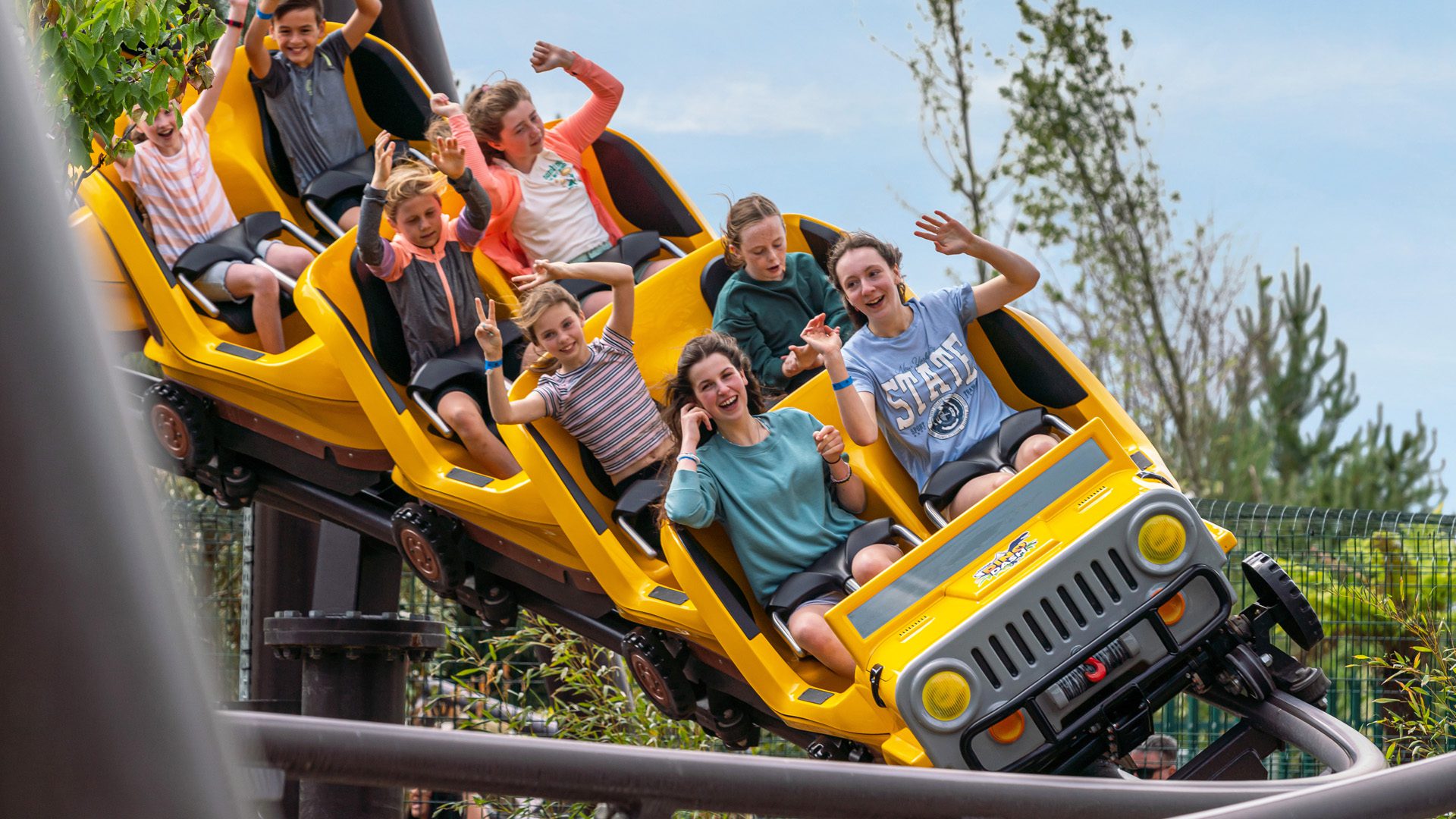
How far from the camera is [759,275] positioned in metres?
3.67

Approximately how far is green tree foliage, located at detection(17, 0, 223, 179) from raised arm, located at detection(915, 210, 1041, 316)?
5.44 feet

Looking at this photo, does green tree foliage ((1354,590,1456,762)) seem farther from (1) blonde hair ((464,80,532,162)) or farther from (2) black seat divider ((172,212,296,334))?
(2) black seat divider ((172,212,296,334))

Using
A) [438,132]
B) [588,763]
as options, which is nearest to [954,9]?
[438,132]

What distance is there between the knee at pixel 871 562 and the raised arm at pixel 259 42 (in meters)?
2.64

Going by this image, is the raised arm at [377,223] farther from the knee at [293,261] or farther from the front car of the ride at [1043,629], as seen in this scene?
the front car of the ride at [1043,629]

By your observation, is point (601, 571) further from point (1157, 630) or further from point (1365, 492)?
point (1365, 492)

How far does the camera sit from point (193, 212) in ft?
13.1

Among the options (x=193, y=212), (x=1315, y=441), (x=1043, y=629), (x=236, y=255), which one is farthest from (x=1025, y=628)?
(x=1315, y=441)

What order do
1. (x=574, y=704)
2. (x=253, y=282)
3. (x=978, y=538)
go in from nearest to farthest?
(x=978, y=538) → (x=253, y=282) → (x=574, y=704)

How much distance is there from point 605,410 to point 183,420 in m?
1.31

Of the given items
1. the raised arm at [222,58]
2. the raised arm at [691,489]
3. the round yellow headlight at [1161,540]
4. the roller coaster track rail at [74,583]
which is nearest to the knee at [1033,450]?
the round yellow headlight at [1161,540]

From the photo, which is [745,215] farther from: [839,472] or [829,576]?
[829,576]

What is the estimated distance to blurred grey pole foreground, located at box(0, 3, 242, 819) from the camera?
0.20m

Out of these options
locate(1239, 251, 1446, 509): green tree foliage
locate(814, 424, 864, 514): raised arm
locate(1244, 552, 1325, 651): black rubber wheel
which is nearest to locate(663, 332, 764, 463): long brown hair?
locate(814, 424, 864, 514): raised arm
